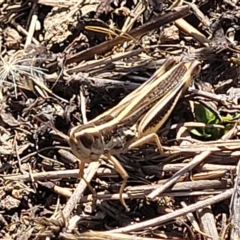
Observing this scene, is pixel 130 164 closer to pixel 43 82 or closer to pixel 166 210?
pixel 166 210

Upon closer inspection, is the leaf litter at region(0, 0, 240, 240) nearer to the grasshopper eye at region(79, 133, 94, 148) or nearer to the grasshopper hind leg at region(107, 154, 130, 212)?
the grasshopper hind leg at region(107, 154, 130, 212)

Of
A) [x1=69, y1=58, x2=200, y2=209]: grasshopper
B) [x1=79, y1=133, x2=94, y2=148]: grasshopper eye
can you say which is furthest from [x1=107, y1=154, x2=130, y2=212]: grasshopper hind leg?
[x1=79, y1=133, x2=94, y2=148]: grasshopper eye

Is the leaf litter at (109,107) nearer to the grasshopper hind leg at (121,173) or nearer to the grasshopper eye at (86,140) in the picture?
the grasshopper hind leg at (121,173)

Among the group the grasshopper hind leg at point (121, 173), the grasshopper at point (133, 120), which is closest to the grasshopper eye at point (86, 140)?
the grasshopper at point (133, 120)

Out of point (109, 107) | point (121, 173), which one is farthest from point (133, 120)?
point (109, 107)

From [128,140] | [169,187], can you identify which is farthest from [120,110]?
[169,187]

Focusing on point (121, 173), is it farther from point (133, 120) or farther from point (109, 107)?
point (109, 107)
